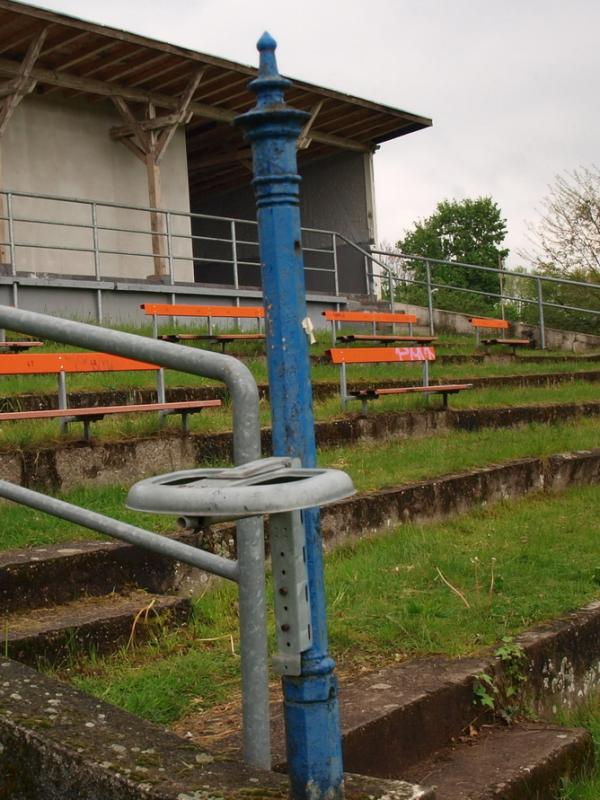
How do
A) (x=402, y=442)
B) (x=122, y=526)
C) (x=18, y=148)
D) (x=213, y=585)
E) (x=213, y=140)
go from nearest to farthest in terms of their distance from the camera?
(x=122, y=526)
(x=213, y=585)
(x=402, y=442)
(x=18, y=148)
(x=213, y=140)

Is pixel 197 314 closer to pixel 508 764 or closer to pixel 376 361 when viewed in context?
pixel 376 361

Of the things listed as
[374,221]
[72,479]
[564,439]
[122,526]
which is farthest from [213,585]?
[374,221]

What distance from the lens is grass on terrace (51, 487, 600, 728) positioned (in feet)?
10.0

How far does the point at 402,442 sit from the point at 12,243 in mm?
5475

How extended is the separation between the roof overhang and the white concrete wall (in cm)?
41

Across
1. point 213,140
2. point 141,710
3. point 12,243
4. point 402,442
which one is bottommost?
point 141,710

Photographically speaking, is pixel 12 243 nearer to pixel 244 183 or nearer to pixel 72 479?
pixel 72 479

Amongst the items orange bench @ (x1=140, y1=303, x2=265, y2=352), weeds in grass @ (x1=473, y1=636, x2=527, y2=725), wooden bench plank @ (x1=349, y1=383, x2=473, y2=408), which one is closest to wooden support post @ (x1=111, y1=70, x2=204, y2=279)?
orange bench @ (x1=140, y1=303, x2=265, y2=352)

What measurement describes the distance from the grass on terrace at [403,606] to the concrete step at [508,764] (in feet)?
1.24

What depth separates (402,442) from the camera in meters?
7.41

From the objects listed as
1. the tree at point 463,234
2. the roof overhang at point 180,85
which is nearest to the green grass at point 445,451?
the roof overhang at point 180,85

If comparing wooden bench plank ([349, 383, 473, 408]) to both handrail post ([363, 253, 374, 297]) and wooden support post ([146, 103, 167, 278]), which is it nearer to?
wooden support post ([146, 103, 167, 278])

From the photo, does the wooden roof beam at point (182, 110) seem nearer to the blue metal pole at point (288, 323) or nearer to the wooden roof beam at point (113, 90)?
the wooden roof beam at point (113, 90)

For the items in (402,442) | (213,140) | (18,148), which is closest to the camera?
(402,442)
